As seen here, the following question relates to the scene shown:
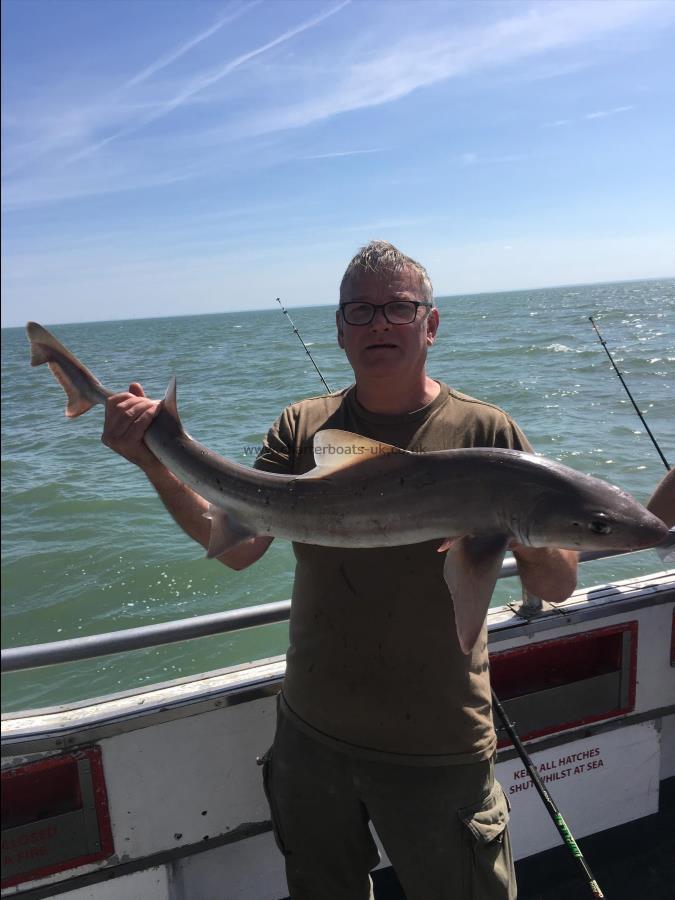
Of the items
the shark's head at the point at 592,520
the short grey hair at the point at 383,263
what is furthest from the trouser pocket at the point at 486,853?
the short grey hair at the point at 383,263

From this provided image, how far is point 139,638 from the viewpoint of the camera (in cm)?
257

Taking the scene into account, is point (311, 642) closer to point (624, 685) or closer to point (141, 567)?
point (624, 685)

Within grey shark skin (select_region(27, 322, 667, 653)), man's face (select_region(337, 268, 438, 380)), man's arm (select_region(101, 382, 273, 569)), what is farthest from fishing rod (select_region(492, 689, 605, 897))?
man's face (select_region(337, 268, 438, 380))

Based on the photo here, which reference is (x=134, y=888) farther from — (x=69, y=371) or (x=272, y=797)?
(x=69, y=371)

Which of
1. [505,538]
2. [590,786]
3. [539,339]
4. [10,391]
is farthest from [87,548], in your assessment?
[539,339]

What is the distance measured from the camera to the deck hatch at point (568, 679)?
11.2 feet

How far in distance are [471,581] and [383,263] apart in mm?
1189

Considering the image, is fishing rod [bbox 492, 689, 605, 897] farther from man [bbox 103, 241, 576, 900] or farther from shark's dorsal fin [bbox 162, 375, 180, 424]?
shark's dorsal fin [bbox 162, 375, 180, 424]

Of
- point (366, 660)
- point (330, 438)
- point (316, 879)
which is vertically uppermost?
point (330, 438)

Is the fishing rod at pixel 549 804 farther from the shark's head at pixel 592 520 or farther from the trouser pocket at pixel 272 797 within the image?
the shark's head at pixel 592 520

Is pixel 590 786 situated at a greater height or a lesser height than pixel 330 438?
lesser

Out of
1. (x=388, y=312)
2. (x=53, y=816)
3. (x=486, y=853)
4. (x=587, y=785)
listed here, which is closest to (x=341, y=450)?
(x=388, y=312)

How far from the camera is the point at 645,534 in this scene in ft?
6.56

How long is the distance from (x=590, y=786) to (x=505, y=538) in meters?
2.33
